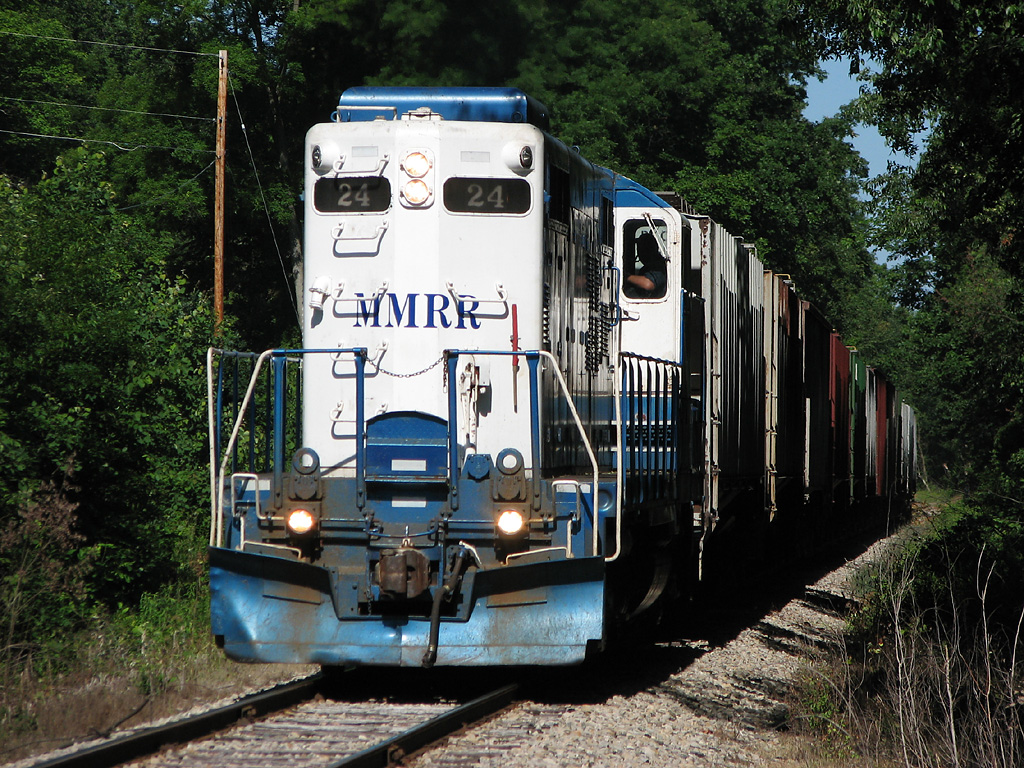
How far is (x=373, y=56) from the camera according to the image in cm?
2836

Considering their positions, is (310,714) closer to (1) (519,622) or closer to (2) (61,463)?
(1) (519,622)

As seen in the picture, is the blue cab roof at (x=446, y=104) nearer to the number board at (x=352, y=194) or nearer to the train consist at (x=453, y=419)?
the train consist at (x=453, y=419)

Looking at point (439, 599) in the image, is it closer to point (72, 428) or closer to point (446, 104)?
point (446, 104)

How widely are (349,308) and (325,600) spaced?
A: 1.92m

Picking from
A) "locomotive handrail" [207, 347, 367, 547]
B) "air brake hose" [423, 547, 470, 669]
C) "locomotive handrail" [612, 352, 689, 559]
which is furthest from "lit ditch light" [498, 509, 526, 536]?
"locomotive handrail" [207, 347, 367, 547]

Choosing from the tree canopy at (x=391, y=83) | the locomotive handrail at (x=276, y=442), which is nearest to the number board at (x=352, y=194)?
the locomotive handrail at (x=276, y=442)

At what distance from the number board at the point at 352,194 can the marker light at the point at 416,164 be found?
169mm

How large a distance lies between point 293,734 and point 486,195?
359 cm

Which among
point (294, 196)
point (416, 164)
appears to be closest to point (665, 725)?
point (416, 164)

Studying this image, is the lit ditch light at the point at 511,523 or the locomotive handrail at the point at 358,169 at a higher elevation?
the locomotive handrail at the point at 358,169

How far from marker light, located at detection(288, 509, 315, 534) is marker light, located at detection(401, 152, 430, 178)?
2.31 meters

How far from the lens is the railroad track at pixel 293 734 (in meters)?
5.69

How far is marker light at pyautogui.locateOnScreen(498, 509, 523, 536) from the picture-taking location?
276 inches

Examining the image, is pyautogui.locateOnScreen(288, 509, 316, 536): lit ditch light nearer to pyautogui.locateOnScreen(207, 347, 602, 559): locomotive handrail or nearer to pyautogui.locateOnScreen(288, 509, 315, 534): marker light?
pyautogui.locateOnScreen(288, 509, 315, 534): marker light
